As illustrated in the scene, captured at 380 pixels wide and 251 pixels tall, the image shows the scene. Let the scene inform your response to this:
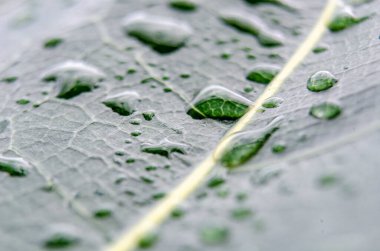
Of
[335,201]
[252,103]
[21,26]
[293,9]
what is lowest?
[335,201]

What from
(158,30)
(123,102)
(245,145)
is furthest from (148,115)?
(158,30)

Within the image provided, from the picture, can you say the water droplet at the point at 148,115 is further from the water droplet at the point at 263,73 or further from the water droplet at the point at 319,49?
the water droplet at the point at 319,49

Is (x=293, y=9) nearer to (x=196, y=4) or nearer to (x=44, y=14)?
(x=196, y=4)

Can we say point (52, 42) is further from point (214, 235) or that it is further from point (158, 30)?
point (214, 235)

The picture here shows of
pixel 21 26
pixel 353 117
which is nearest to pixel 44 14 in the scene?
pixel 21 26

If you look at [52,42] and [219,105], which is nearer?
[219,105]

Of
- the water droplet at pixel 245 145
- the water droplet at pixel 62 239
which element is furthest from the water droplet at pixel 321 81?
the water droplet at pixel 62 239
